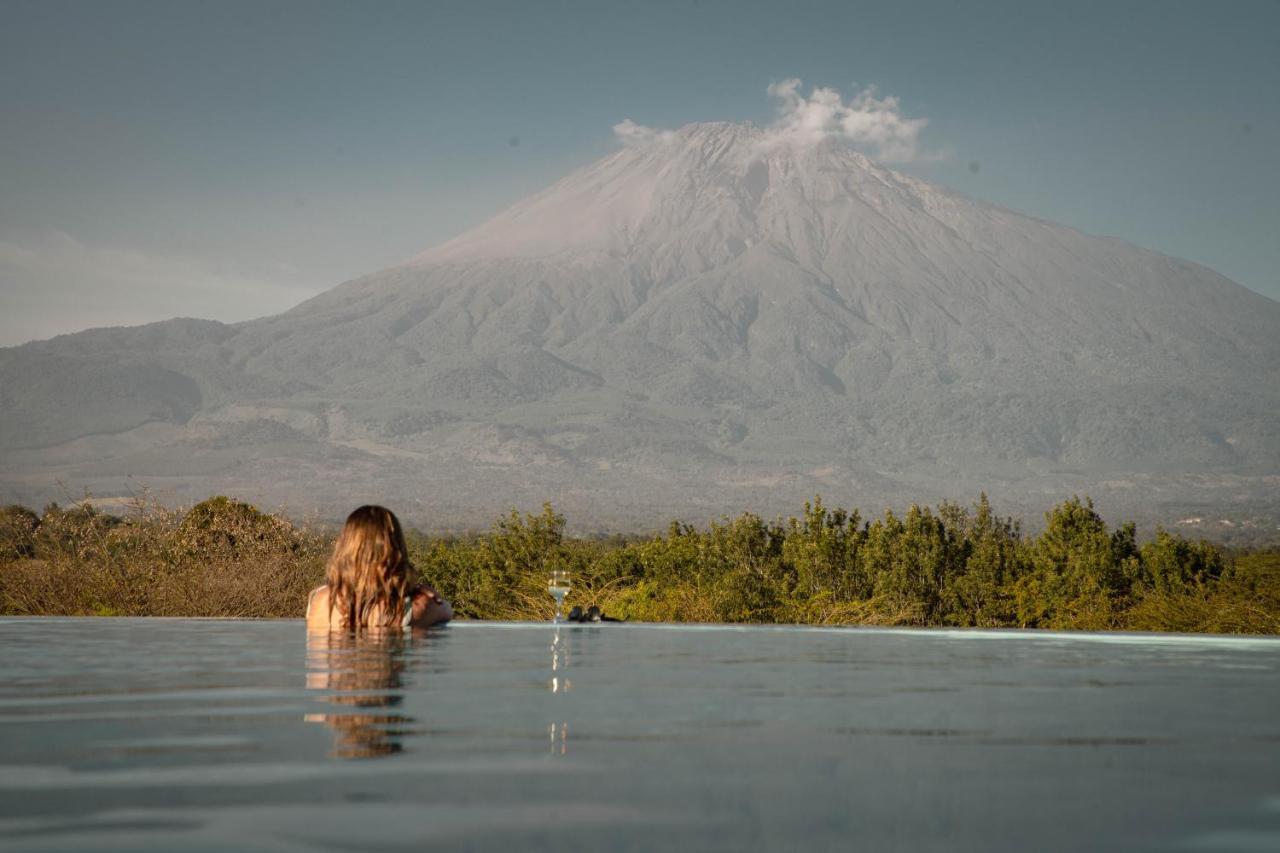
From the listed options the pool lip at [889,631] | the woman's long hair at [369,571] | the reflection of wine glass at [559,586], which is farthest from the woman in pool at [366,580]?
the reflection of wine glass at [559,586]

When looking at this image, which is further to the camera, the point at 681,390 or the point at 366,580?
the point at 681,390

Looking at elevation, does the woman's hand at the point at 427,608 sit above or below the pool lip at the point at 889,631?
above

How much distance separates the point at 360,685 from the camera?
17.7 feet

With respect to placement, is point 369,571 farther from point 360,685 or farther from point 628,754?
point 628,754

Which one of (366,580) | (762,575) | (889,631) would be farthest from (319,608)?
(762,575)

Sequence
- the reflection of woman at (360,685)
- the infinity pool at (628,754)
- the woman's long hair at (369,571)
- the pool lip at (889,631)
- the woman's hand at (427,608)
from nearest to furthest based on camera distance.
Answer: the infinity pool at (628,754) < the reflection of woman at (360,685) < the woman's long hair at (369,571) < the woman's hand at (427,608) < the pool lip at (889,631)

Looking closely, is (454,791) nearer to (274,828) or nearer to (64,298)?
(274,828)

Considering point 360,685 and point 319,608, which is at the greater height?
point 319,608

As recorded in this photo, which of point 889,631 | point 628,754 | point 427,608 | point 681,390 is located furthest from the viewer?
point 681,390

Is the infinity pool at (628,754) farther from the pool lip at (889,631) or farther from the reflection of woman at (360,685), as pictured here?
the pool lip at (889,631)

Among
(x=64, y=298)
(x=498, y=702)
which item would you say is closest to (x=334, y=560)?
(x=498, y=702)

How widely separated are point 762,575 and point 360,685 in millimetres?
9768

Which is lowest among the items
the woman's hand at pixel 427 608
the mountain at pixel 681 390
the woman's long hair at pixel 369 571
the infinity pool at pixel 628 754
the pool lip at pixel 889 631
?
the pool lip at pixel 889 631

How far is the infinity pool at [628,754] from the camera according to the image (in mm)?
2672
